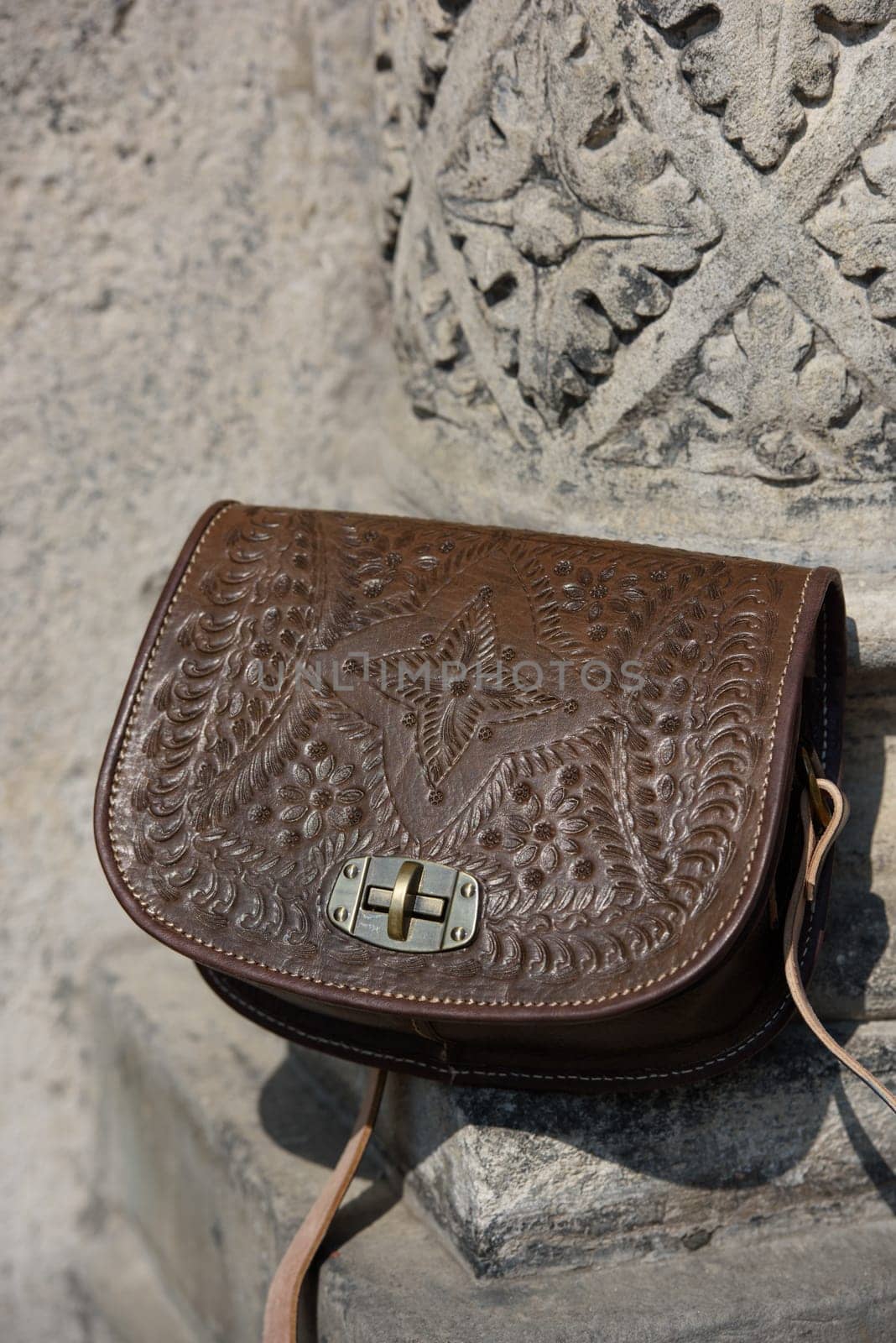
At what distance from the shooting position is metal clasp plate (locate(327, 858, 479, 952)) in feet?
2.61

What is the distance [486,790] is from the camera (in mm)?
828

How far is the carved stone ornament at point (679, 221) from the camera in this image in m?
0.84

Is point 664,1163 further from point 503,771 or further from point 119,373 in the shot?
point 119,373

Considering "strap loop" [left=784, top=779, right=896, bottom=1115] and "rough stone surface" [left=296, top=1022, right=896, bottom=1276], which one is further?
"rough stone surface" [left=296, top=1022, right=896, bottom=1276]

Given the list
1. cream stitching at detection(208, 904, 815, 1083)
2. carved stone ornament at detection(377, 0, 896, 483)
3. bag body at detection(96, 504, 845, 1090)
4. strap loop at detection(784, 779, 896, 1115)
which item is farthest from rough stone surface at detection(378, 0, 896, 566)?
cream stitching at detection(208, 904, 815, 1083)

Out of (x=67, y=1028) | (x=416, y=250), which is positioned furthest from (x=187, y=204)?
(x=67, y=1028)

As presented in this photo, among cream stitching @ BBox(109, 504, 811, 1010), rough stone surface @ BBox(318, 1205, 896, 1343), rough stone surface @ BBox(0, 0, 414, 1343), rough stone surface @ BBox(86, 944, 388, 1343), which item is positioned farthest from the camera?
rough stone surface @ BBox(0, 0, 414, 1343)

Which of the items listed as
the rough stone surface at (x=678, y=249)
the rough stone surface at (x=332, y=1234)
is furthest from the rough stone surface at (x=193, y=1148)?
the rough stone surface at (x=678, y=249)

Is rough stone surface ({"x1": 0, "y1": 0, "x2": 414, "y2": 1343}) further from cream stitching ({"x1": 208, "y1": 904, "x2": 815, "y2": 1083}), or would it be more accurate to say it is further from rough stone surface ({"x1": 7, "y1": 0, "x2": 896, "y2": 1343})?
cream stitching ({"x1": 208, "y1": 904, "x2": 815, "y2": 1083})

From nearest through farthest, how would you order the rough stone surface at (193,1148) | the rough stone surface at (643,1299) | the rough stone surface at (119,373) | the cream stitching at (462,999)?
the cream stitching at (462,999), the rough stone surface at (643,1299), the rough stone surface at (193,1148), the rough stone surface at (119,373)

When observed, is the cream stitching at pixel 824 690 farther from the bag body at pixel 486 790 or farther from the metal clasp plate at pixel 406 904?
the metal clasp plate at pixel 406 904

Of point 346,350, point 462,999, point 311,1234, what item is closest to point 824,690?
point 462,999

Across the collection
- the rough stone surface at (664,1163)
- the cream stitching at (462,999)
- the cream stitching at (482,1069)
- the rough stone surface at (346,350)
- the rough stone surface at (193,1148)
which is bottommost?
the rough stone surface at (193,1148)

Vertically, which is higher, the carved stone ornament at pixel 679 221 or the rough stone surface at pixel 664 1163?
the carved stone ornament at pixel 679 221
